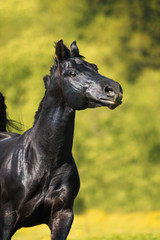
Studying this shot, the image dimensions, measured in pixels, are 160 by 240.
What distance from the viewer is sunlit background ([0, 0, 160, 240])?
1142 centimetres

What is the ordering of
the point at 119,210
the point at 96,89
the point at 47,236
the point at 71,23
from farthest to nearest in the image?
the point at 71,23
the point at 119,210
the point at 47,236
the point at 96,89

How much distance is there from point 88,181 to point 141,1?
18.1ft

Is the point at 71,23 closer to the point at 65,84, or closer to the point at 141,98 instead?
the point at 141,98

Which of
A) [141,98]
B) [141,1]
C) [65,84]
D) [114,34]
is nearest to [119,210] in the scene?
[141,98]

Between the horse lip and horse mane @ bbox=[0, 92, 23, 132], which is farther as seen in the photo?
horse mane @ bbox=[0, 92, 23, 132]

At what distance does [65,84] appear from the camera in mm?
4109

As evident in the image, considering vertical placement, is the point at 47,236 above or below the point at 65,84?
below

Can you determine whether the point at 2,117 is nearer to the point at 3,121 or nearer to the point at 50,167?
the point at 3,121

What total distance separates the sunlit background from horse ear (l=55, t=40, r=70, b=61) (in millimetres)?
7121

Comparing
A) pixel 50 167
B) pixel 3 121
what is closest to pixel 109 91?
pixel 50 167

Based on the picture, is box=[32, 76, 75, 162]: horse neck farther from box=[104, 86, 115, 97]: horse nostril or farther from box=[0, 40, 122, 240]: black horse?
box=[104, 86, 115, 97]: horse nostril

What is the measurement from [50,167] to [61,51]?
97cm

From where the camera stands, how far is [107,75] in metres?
12.5

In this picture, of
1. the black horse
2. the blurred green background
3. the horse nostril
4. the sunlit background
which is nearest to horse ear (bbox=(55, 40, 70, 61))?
the black horse
